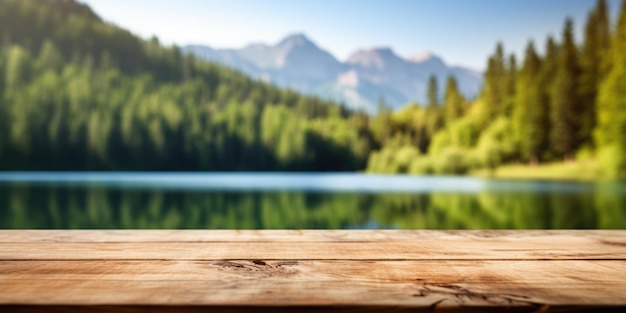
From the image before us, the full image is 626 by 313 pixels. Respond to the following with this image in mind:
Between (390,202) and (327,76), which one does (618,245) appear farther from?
(327,76)

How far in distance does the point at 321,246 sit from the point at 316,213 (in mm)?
8143

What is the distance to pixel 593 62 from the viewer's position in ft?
92.4

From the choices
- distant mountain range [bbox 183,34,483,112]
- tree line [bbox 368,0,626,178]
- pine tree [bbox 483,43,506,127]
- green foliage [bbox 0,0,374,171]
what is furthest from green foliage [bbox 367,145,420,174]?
distant mountain range [bbox 183,34,483,112]

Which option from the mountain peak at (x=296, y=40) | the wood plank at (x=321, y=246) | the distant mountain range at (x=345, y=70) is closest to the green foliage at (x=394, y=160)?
the distant mountain range at (x=345, y=70)

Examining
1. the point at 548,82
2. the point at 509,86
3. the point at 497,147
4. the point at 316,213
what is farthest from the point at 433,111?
the point at 316,213

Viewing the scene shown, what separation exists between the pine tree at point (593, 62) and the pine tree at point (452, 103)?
1203 centimetres

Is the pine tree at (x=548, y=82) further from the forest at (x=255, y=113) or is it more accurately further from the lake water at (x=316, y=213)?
the lake water at (x=316, y=213)

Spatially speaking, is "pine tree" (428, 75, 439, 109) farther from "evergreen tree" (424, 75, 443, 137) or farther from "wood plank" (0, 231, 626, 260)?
"wood plank" (0, 231, 626, 260)

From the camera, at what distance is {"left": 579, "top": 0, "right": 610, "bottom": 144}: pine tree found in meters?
27.7

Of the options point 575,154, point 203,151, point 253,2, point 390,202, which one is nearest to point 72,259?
point 390,202

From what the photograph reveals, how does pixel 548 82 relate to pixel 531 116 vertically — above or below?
above

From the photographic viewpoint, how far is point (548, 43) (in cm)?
2984

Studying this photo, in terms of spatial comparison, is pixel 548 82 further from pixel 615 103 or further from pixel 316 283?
pixel 316 283

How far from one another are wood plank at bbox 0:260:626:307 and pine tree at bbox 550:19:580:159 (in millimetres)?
28123
